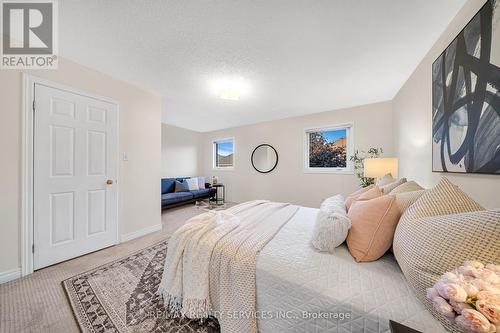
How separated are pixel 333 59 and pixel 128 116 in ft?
9.45

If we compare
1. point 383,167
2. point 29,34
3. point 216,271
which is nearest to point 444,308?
point 216,271

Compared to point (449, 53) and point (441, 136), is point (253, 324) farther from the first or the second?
point (449, 53)

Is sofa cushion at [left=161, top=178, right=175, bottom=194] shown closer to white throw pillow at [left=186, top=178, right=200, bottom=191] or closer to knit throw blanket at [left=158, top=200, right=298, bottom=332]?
white throw pillow at [left=186, top=178, right=200, bottom=191]

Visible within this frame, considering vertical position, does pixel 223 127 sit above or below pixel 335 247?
above

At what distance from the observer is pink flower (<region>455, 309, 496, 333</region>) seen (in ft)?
1.50

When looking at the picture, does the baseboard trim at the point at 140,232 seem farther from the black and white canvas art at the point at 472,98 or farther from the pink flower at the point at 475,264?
the black and white canvas art at the point at 472,98

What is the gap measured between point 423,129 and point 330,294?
2.17 m

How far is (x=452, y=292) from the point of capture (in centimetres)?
51

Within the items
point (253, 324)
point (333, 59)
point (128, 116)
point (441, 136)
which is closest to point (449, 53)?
point (441, 136)

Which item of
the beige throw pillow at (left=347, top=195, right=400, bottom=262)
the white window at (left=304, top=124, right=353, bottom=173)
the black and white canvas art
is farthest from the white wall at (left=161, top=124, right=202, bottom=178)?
the black and white canvas art

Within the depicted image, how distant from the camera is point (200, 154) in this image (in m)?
5.99

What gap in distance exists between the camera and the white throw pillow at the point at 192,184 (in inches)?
198

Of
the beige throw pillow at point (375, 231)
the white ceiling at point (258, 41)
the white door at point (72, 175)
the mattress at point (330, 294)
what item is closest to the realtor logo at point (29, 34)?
the white ceiling at point (258, 41)

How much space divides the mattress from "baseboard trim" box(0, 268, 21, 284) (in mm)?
2428
